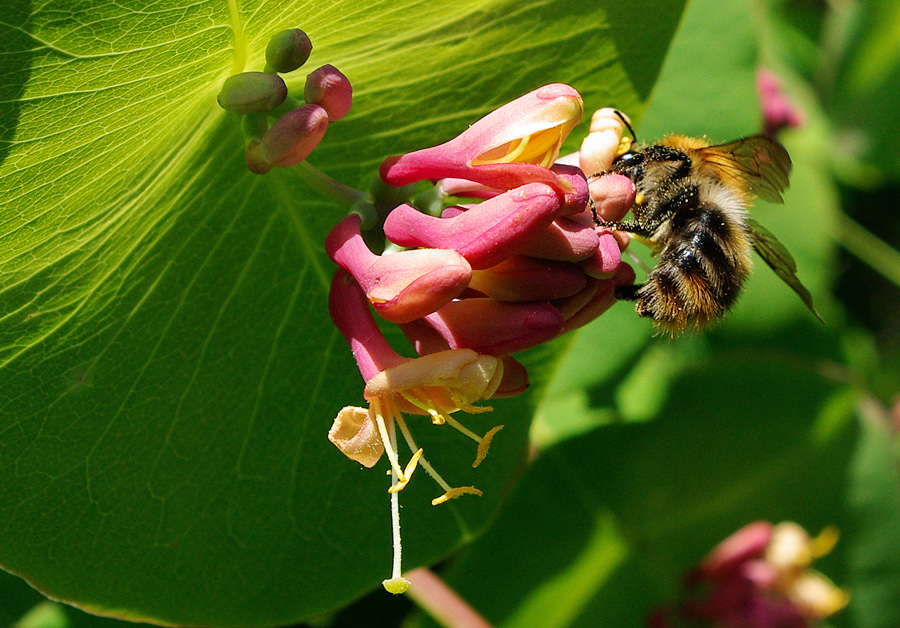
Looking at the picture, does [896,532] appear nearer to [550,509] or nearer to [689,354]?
[689,354]

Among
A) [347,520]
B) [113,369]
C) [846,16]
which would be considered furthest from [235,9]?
[846,16]

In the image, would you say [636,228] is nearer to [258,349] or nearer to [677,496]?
[258,349]

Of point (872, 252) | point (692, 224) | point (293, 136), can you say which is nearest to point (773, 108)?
point (872, 252)

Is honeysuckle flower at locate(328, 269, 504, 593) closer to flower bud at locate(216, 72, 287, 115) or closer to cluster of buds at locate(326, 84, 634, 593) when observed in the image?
cluster of buds at locate(326, 84, 634, 593)

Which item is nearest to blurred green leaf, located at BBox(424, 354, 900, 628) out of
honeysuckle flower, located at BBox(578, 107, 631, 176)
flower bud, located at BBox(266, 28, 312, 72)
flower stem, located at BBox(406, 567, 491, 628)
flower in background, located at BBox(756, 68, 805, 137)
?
flower stem, located at BBox(406, 567, 491, 628)

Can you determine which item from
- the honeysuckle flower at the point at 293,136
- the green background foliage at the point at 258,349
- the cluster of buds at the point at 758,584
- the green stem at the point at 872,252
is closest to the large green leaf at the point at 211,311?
the green background foliage at the point at 258,349

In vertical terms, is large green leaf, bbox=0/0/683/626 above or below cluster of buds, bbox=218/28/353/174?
→ below
